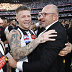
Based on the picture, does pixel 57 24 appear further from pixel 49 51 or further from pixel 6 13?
pixel 6 13

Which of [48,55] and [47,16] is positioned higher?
[47,16]

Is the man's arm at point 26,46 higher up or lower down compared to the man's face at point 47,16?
lower down

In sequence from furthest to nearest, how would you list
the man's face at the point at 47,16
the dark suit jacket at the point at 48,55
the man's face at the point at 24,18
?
the man's face at the point at 24,18
the man's face at the point at 47,16
the dark suit jacket at the point at 48,55

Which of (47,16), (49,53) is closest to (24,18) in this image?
(47,16)

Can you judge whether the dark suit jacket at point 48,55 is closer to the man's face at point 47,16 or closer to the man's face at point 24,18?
the man's face at point 47,16

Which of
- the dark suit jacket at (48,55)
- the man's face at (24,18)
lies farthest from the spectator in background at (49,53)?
the man's face at (24,18)

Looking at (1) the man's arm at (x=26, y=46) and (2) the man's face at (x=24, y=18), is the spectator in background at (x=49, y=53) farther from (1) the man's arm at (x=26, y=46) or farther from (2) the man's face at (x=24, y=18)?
(2) the man's face at (x=24, y=18)

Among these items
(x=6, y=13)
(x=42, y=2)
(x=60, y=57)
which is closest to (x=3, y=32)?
(x=60, y=57)

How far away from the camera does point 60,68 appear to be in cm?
147

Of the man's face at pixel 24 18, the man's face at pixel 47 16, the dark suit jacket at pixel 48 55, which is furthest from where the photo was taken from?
the man's face at pixel 24 18

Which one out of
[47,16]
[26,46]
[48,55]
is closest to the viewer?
[48,55]

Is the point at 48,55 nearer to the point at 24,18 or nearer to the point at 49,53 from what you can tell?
the point at 49,53

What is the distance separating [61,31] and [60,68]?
1.77 ft

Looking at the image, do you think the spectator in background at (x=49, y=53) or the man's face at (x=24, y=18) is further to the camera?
the man's face at (x=24, y=18)
